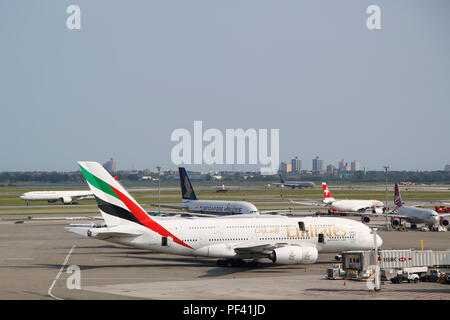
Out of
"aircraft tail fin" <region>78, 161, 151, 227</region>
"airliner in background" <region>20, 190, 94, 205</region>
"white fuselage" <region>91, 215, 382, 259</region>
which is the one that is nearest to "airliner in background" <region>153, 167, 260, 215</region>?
"white fuselage" <region>91, 215, 382, 259</region>

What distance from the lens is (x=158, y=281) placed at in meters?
45.7

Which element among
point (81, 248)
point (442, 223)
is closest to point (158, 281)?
point (81, 248)

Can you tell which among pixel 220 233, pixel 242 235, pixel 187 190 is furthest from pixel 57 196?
pixel 242 235

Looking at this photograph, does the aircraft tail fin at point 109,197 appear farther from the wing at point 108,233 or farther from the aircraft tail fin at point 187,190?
the aircraft tail fin at point 187,190

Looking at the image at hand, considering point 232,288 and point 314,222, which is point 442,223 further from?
point 232,288

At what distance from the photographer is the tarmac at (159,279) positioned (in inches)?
Result: 1544

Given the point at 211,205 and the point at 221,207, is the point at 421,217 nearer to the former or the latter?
the point at 221,207

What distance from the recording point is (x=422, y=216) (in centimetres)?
9125

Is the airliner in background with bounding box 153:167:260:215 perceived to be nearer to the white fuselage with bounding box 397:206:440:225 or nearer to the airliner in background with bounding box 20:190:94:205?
the white fuselage with bounding box 397:206:440:225

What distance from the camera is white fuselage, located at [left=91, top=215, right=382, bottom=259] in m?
51.5

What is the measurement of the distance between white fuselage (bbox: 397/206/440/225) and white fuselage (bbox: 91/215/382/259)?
1502 inches

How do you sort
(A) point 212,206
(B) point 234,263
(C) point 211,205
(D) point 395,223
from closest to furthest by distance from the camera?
(B) point 234,263 → (D) point 395,223 → (A) point 212,206 → (C) point 211,205

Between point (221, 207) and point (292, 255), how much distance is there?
51150 mm
